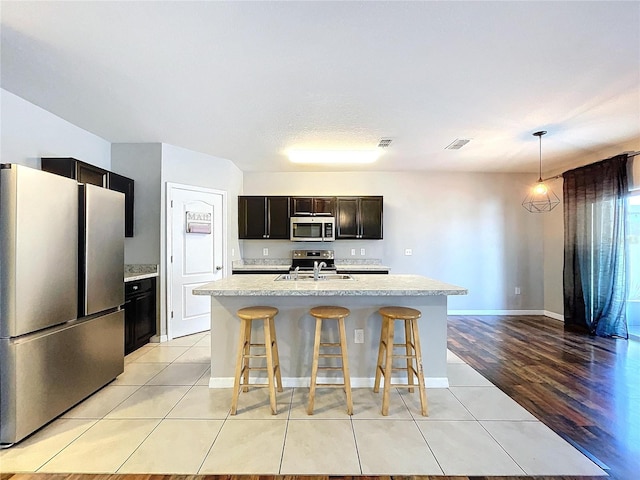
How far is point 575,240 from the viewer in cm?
446

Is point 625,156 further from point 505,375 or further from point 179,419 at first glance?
point 179,419

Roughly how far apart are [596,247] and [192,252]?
18.0 feet

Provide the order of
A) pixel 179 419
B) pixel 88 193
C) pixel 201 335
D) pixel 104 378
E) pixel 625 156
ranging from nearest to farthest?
pixel 179 419 < pixel 88 193 < pixel 104 378 < pixel 625 156 < pixel 201 335

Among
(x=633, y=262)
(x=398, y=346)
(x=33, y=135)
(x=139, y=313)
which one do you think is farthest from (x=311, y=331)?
(x=633, y=262)

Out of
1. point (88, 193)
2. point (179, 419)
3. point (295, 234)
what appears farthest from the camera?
point (295, 234)

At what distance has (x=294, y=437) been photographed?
198cm

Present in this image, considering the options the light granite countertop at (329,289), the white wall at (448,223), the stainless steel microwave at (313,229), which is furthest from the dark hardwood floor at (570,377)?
the stainless steel microwave at (313,229)

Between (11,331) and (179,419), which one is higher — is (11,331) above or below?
above

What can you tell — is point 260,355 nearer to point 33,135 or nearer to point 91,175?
point 91,175

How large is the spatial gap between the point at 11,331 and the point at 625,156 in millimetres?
6167

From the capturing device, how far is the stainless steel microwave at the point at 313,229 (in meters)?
4.99

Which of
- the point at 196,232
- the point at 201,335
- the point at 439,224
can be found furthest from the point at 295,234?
the point at 439,224

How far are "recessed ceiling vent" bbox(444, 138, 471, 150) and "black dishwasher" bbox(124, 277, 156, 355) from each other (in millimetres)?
4113

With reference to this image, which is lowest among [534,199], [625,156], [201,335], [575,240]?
[201,335]
